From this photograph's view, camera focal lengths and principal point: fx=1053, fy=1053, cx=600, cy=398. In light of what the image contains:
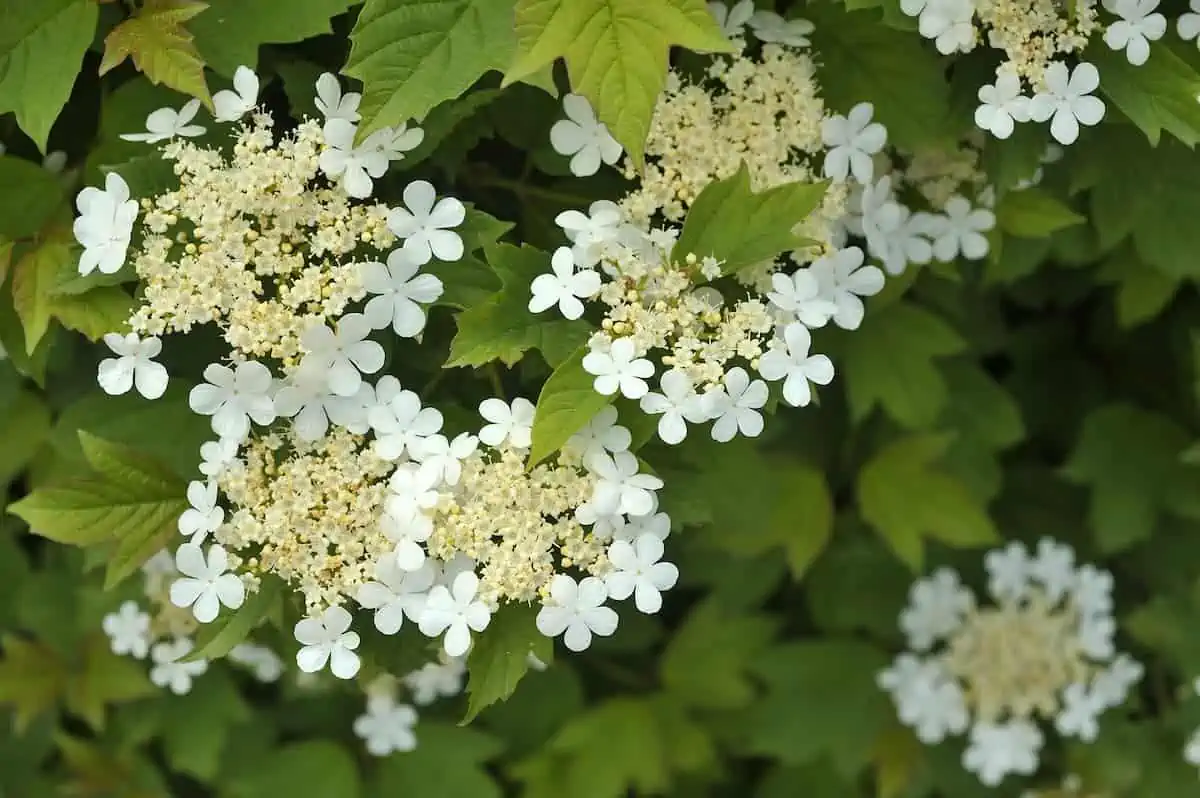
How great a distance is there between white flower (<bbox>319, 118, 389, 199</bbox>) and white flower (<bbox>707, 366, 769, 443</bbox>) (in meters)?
0.57

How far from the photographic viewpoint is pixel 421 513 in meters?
1.44

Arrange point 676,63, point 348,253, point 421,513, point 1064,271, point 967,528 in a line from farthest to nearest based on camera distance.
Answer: point 1064,271 < point 967,528 < point 676,63 < point 348,253 < point 421,513

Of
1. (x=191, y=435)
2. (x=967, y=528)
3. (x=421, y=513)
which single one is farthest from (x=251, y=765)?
(x=967, y=528)

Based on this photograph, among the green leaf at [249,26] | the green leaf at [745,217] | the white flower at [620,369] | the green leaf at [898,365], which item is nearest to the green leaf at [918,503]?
the green leaf at [898,365]

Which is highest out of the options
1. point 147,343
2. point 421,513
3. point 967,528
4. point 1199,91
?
point 1199,91

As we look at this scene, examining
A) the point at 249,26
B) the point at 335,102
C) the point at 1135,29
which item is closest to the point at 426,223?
the point at 335,102

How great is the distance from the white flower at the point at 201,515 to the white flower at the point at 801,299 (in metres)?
0.86

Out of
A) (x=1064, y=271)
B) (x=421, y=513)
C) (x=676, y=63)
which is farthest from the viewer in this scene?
(x=1064, y=271)

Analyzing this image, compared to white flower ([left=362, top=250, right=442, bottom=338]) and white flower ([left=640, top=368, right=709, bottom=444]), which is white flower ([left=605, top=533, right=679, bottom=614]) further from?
white flower ([left=362, top=250, right=442, bottom=338])

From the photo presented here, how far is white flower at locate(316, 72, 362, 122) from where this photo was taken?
4.99 feet

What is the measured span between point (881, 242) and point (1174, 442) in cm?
135

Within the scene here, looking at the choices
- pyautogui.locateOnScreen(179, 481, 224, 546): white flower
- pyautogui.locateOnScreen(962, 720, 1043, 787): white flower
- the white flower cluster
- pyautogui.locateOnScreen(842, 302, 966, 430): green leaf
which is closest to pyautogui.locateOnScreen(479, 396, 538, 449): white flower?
pyautogui.locateOnScreen(179, 481, 224, 546): white flower

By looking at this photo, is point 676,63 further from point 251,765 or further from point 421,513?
point 251,765

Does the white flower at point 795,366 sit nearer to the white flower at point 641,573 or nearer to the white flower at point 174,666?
the white flower at point 641,573
